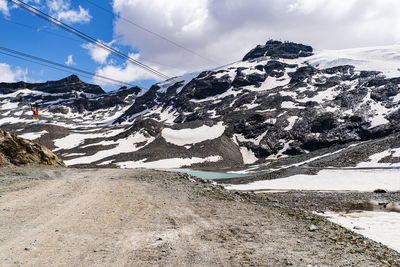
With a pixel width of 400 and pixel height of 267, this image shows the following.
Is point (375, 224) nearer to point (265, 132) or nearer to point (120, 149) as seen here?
point (265, 132)

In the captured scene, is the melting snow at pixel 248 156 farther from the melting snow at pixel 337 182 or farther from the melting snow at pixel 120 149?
the melting snow at pixel 337 182

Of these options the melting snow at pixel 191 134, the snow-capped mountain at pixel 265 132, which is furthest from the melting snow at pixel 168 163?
the melting snow at pixel 191 134

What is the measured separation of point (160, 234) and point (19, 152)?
27.5 m

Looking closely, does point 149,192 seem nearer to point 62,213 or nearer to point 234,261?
point 62,213

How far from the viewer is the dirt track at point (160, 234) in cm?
763

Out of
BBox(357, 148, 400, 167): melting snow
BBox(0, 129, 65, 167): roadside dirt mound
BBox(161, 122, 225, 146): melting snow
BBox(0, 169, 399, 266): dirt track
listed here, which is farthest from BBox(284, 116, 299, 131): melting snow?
BBox(0, 169, 399, 266): dirt track

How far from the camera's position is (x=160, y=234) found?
31.8 feet

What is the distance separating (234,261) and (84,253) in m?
4.52

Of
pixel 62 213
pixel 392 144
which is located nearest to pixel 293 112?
pixel 392 144

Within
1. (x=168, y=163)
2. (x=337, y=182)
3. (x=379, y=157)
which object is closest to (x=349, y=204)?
(x=337, y=182)

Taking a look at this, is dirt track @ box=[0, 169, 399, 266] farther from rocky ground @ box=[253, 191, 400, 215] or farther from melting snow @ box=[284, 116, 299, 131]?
melting snow @ box=[284, 116, 299, 131]

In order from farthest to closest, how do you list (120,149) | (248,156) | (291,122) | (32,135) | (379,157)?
(32,135) → (291,122) → (120,149) → (248,156) → (379,157)

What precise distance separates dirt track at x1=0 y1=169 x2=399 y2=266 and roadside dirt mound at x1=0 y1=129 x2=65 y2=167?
14.0 meters

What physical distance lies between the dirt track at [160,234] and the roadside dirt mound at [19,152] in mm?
14026
